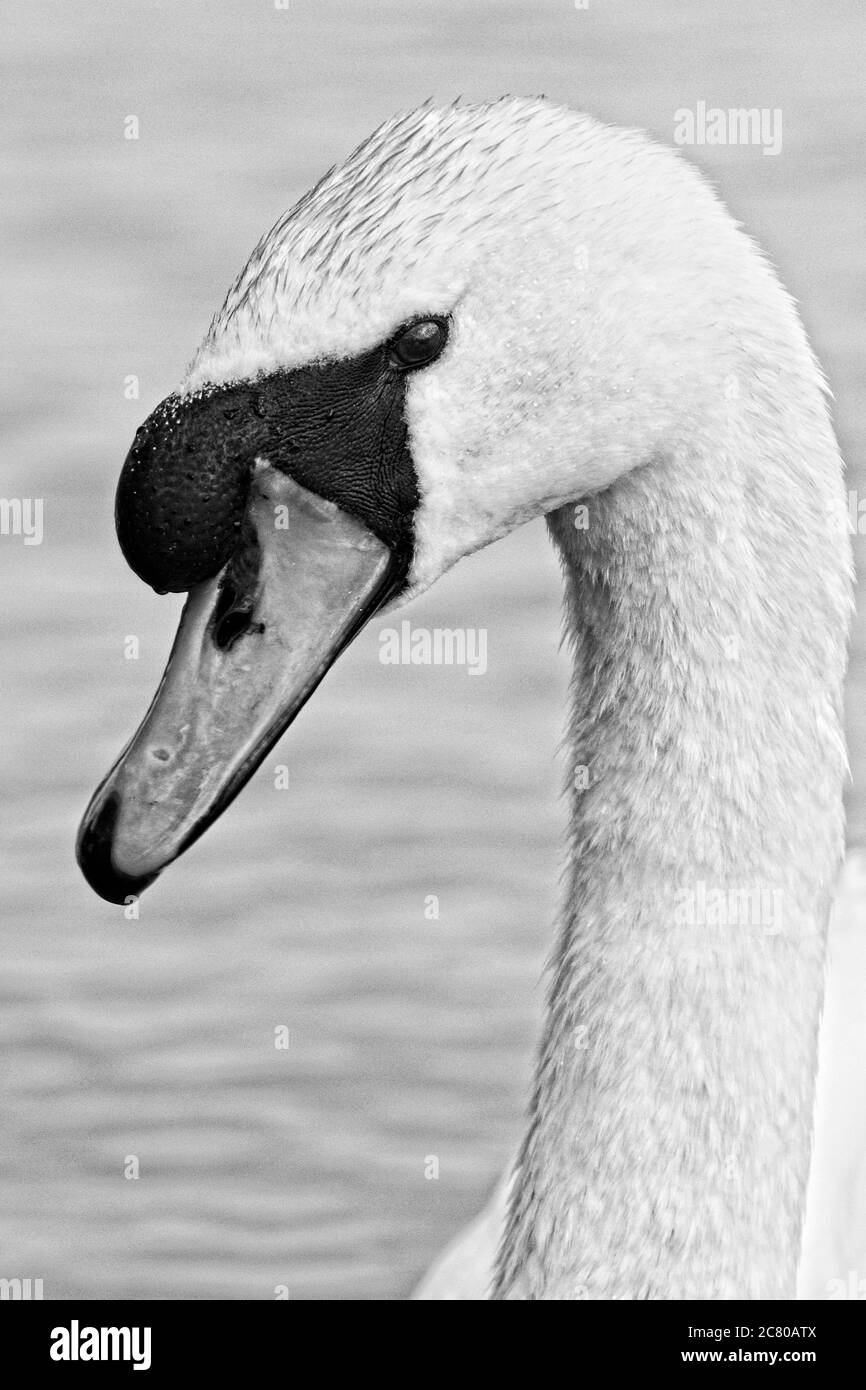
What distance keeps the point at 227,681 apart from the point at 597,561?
0.51m

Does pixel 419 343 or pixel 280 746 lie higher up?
pixel 419 343

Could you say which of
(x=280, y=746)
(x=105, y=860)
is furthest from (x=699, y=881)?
(x=280, y=746)

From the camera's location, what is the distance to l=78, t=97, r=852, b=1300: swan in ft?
10.2

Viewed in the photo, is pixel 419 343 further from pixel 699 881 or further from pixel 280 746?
pixel 280 746

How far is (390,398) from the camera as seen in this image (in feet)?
10.5

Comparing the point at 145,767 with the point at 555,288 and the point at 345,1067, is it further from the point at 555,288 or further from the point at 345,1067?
the point at 345,1067

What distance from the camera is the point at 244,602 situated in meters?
3.24

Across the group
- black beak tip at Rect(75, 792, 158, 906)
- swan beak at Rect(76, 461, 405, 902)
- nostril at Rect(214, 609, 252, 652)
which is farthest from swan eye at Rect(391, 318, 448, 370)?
black beak tip at Rect(75, 792, 158, 906)

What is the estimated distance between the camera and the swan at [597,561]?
3111 millimetres

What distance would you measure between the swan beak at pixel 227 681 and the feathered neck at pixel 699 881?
1.13 feet

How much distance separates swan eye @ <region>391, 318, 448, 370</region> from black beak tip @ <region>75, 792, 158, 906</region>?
663mm

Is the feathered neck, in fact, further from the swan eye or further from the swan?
the swan eye

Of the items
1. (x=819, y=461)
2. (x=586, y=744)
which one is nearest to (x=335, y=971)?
(x=586, y=744)

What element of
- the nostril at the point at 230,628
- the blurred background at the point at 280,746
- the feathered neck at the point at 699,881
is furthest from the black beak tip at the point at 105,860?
the blurred background at the point at 280,746
